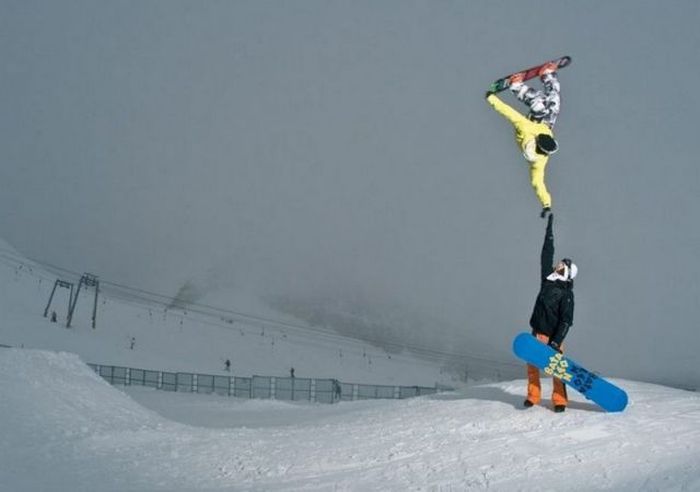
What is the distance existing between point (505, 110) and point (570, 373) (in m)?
4.47

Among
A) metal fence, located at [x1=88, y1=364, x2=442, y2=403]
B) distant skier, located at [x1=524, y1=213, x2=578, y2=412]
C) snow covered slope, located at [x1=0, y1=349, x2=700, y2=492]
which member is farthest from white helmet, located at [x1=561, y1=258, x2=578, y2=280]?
metal fence, located at [x1=88, y1=364, x2=442, y2=403]

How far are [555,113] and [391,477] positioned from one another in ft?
21.9

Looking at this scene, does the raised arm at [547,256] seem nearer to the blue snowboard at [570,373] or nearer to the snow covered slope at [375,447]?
the blue snowboard at [570,373]

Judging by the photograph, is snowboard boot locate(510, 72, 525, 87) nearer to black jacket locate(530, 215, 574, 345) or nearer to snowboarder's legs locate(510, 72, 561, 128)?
snowboarder's legs locate(510, 72, 561, 128)

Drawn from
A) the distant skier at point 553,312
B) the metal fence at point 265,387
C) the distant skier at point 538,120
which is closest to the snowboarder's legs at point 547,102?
the distant skier at point 538,120

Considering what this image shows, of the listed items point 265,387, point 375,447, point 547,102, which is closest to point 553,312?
point 547,102

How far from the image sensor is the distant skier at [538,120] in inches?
472

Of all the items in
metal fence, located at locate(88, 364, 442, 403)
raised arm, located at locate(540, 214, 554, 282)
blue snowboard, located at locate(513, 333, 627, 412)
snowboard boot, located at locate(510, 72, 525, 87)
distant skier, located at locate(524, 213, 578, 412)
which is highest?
snowboard boot, located at locate(510, 72, 525, 87)

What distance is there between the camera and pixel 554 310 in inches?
469

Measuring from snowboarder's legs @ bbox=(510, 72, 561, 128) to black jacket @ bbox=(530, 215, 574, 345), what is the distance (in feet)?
5.54

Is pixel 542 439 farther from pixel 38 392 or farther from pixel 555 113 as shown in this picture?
pixel 38 392

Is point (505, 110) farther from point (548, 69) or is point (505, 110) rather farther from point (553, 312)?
point (553, 312)

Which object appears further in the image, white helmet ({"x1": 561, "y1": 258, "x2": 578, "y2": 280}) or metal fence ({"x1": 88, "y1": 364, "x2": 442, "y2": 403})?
metal fence ({"x1": 88, "y1": 364, "x2": 442, "y2": 403})

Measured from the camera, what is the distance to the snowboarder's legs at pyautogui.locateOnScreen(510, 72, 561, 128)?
1227 cm
